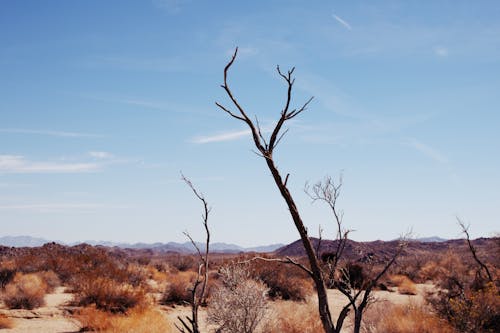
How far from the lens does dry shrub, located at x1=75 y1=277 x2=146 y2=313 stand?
13.6 m

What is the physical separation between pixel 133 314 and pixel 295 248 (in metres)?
71.7

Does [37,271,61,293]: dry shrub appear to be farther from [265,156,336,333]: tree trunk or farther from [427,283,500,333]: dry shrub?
[265,156,336,333]: tree trunk

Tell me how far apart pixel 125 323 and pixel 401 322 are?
20.5 feet

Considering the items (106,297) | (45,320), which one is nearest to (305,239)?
(45,320)

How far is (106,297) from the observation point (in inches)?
543

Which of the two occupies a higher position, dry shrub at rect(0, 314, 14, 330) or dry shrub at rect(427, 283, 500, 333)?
dry shrub at rect(427, 283, 500, 333)

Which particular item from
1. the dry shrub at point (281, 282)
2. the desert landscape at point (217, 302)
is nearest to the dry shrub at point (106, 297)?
the desert landscape at point (217, 302)

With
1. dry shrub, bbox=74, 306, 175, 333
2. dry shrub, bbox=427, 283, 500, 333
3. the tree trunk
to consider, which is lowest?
dry shrub, bbox=74, 306, 175, 333

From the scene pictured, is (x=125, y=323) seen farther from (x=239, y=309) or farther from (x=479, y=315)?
(x=479, y=315)

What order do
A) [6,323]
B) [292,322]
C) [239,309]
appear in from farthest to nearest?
[6,323] < [292,322] < [239,309]

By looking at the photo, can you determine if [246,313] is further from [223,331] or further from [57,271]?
[57,271]

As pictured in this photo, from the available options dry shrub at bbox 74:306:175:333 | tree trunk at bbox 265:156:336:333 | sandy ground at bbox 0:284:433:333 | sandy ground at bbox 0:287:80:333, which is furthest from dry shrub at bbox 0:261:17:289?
tree trunk at bbox 265:156:336:333

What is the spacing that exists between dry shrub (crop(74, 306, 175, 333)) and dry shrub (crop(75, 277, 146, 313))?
5.38ft

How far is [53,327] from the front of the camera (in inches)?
461
